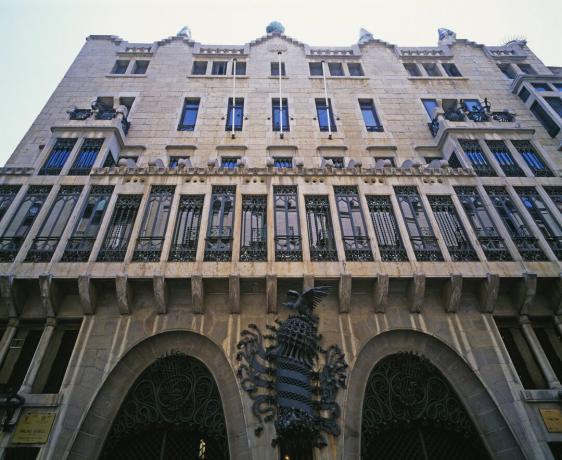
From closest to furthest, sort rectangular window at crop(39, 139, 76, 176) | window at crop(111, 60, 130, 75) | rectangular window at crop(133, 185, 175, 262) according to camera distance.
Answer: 1. rectangular window at crop(133, 185, 175, 262)
2. rectangular window at crop(39, 139, 76, 176)
3. window at crop(111, 60, 130, 75)

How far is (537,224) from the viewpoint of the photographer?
12.5 meters

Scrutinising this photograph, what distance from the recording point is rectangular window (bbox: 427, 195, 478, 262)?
1126 cm

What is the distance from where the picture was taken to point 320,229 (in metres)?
11.8

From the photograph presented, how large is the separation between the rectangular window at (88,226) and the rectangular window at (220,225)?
3.72m

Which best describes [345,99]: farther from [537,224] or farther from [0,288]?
[0,288]

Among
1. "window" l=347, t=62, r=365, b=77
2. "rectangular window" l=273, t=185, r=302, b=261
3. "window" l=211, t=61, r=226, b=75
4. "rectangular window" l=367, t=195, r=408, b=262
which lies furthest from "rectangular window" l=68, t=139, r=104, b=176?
"window" l=347, t=62, r=365, b=77

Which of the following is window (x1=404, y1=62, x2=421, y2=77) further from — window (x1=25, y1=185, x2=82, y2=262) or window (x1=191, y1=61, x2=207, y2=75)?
window (x1=25, y1=185, x2=82, y2=262)

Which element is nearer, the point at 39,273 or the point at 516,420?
the point at 516,420

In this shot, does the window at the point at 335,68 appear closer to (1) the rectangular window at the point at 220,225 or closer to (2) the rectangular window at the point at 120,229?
(1) the rectangular window at the point at 220,225

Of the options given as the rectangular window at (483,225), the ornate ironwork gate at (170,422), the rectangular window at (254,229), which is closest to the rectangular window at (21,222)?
the ornate ironwork gate at (170,422)

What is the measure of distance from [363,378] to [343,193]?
6.24 meters

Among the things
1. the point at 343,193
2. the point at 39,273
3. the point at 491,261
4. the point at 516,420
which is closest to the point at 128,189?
the point at 39,273

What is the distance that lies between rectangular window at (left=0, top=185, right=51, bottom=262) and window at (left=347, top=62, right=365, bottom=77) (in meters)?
17.5

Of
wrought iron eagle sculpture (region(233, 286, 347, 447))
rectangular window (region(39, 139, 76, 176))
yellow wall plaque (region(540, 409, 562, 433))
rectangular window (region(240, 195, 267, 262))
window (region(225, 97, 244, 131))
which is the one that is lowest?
yellow wall plaque (region(540, 409, 562, 433))
